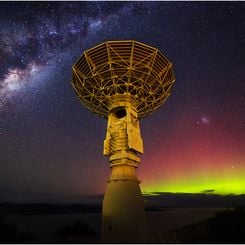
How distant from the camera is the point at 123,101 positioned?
2586 centimetres

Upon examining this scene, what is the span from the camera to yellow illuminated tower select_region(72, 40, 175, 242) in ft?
70.6

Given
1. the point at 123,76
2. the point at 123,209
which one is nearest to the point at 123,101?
the point at 123,76

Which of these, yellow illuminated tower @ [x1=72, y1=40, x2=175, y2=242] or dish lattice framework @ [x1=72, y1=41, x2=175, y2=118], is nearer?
yellow illuminated tower @ [x1=72, y1=40, x2=175, y2=242]

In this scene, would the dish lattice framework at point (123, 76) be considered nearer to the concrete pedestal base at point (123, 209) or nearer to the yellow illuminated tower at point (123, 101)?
the yellow illuminated tower at point (123, 101)

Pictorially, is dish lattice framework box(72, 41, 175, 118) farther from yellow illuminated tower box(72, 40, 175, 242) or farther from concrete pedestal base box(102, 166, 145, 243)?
concrete pedestal base box(102, 166, 145, 243)

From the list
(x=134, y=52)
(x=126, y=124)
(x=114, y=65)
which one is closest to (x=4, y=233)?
(x=126, y=124)

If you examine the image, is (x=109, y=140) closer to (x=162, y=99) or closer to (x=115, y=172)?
(x=115, y=172)

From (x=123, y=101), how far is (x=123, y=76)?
105 inches

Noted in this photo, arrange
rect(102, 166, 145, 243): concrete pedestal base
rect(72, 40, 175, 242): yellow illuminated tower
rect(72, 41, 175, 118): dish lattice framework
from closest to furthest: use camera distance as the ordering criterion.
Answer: rect(102, 166, 145, 243): concrete pedestal base → rect(72, 40, 175, 242): yellow illuminated tower → rect(72, 41, 175, 118): dish lattice framework

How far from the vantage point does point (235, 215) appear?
2150cm

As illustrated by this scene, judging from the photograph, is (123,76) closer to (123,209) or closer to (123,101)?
(123,101)

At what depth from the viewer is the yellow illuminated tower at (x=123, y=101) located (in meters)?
21.5

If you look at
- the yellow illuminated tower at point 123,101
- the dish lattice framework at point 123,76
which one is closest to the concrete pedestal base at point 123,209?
the yellow illuminated tower at point 123,101

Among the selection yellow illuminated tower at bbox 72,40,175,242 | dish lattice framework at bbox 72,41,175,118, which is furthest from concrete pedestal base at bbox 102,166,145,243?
dish lattice framework at bbox 72,41,175,118
